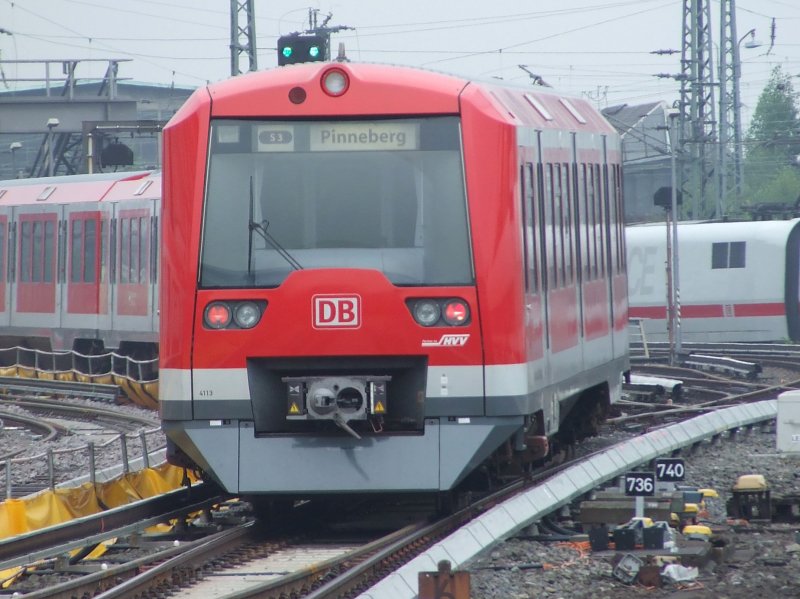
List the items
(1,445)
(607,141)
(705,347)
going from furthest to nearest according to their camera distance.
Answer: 1. (705,347)
2. (1,445)
3. (607,141)

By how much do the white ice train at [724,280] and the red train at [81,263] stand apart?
14.1m

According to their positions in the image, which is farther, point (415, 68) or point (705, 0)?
point (705, 0)

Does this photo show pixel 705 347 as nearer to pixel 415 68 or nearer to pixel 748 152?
pixel 415 68

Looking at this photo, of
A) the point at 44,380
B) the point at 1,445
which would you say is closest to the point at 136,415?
the point at 1,445

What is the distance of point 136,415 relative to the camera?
23.1 metres

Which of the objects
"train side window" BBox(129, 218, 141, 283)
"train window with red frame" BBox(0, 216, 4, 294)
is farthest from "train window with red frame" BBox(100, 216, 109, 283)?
"train window with red frame" BBox(0, 216, 4, 294)

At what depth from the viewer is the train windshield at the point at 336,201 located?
10281 mm

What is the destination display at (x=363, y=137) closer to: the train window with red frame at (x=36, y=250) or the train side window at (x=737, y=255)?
the train window with red frame at (x=36, y=250)

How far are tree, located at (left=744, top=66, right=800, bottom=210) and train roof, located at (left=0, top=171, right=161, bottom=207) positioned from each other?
61.2 meters

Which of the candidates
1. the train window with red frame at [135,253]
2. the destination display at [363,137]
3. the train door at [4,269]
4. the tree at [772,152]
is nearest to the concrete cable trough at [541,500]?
the destination display at [363,137]

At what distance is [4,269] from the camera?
31328mm

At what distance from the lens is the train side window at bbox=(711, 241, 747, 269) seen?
3647 cm

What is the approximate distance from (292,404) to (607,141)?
224 inches

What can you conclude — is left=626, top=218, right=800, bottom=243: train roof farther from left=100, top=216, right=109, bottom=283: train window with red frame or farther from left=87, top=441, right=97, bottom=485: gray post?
left=87, top=441, right=97, bottom=485: gray post
